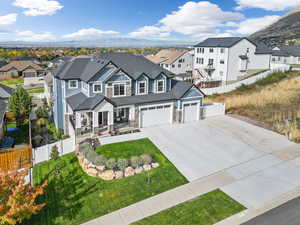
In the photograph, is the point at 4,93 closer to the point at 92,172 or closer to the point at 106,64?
the point at 106,64

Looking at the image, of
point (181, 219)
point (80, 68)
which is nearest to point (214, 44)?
point (80, 68)

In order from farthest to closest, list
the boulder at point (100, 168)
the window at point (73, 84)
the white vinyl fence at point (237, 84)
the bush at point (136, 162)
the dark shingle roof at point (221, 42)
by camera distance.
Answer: the dark shingle roof at point (221, 42)
the white vinyl fence at point (237, 84)
the window at point (73, 84)
the bush at point (136, 162)
the boulder at point (100, 168)

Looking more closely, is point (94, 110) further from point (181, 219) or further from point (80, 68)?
point (181, 219)

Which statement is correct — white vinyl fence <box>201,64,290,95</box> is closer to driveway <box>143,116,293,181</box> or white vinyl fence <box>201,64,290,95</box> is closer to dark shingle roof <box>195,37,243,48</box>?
dark shingle roof <box>195,37,243,48</box>

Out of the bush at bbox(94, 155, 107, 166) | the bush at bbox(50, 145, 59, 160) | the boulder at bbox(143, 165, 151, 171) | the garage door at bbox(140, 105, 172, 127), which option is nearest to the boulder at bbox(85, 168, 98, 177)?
the bush at bbox(94, 155, 107, 166)

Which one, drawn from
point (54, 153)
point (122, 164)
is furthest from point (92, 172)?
point (54, 153)

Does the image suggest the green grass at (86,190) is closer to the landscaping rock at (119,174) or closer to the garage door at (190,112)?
the landscaping rock at (119,174)

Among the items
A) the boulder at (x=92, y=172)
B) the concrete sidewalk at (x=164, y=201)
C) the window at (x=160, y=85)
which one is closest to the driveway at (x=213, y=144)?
the concrete sidewalk at (x=164, y=201)
